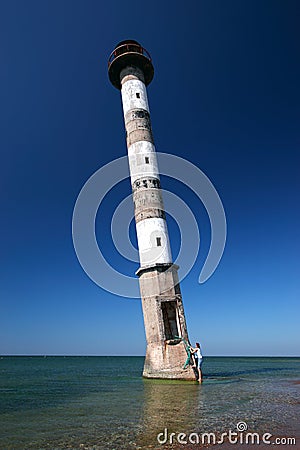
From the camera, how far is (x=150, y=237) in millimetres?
17719

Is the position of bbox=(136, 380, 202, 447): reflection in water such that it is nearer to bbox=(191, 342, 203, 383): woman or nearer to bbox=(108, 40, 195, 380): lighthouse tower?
bbox=(191, 342, 203, 383): woman

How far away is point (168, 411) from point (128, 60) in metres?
21.6

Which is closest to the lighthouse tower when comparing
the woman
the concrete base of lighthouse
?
the concrete base of lighthouse

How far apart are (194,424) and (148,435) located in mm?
1224

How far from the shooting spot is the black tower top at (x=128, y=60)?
74.0 ft

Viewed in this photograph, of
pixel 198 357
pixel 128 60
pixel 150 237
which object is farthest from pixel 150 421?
pixel 128 60

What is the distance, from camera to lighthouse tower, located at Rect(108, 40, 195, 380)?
1554 cm

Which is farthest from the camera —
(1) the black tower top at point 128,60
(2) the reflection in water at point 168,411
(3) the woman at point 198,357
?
(1) the black tower top at point 128,60

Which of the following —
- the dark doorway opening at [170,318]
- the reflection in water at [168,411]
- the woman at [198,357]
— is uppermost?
the dark doorway opening at [170,318]

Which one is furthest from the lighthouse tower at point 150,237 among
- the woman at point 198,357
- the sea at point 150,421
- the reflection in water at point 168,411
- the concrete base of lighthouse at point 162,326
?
the sea at point 150,421

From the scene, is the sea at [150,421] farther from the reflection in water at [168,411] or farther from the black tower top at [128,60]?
the black tower top at [128,60]

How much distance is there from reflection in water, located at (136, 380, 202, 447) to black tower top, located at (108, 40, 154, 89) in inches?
783

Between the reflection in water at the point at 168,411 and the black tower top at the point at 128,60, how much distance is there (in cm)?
1989

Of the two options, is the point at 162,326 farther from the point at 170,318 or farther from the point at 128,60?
the point at 128,60
